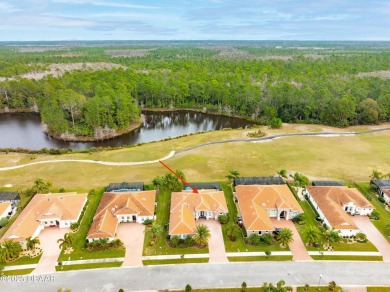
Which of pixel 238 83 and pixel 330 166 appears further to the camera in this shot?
pixel 238 83

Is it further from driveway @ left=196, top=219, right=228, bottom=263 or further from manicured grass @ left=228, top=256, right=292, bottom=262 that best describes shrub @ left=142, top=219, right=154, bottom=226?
manicured grass @ left=228, top=256, right=292, bottom=262

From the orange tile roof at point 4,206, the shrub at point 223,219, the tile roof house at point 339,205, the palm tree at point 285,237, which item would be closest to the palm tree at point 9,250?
the orange tile roof at point 4,206

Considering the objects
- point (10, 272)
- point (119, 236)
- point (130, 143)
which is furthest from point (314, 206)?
point (130, 143)

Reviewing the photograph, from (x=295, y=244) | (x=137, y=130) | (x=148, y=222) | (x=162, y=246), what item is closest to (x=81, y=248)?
(x=148, y=222)

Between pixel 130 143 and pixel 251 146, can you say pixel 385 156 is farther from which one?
pixel 130 143

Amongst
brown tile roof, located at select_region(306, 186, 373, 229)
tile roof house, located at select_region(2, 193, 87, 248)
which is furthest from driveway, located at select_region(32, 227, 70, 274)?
brown tile roof, located at select_region(306, 186, 373, 229)

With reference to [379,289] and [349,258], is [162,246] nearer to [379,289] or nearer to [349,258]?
[349,258]

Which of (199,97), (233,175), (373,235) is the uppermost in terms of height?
(199,97)

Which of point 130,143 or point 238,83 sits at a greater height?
point 238,83
